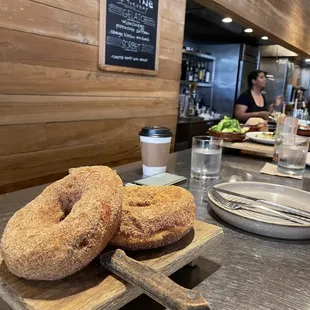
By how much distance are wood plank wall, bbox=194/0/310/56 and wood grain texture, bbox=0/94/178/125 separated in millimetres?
979

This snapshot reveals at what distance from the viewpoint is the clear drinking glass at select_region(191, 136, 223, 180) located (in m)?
1.14

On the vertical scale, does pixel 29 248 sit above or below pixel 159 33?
below

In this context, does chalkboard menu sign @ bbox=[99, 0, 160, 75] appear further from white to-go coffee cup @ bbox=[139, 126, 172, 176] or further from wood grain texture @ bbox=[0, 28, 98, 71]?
white to-go coffee cup @ bbox=[139, 126, 172, 176]

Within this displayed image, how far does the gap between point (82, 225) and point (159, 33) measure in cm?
198

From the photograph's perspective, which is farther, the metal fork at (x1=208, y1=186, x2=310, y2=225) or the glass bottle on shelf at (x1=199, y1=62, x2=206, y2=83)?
the glass bottle on shelf at (x1=199, y1=62, x2=206, y2=83)

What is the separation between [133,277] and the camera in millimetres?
394

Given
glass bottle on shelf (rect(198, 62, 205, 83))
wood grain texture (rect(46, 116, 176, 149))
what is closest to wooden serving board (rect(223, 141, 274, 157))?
wood grain texture (rect(46, 116, 176, 149))

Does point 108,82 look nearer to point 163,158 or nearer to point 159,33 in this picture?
point 159,33

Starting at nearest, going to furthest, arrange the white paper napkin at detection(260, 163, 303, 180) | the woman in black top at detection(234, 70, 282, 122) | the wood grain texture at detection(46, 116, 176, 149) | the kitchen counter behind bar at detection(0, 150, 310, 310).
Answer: the kitchen counter behind bar at detection(0, 150, 310, 310) → the white paper napkin at detection(260, 163, 303, 180) → the wood grain texture at detection(46, 116, 176, 149) → the woman in black top at detection(234, 70, 282, 122)

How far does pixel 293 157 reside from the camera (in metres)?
1.24

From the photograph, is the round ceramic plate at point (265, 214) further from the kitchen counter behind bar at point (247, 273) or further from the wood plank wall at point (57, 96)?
the wood plank wall at point (57, 96)

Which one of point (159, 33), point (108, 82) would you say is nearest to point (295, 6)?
point (159, 33)

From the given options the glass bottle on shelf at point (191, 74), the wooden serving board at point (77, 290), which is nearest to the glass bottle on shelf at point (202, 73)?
the glass bottle on shelf at point (191, 74)

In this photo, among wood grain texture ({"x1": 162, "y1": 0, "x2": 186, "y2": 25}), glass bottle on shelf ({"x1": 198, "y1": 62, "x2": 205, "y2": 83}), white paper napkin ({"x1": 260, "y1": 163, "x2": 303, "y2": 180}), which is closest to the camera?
white paper napkin ({"x1": 260, "y1": 163, "x2": 303, "y2": 180})
